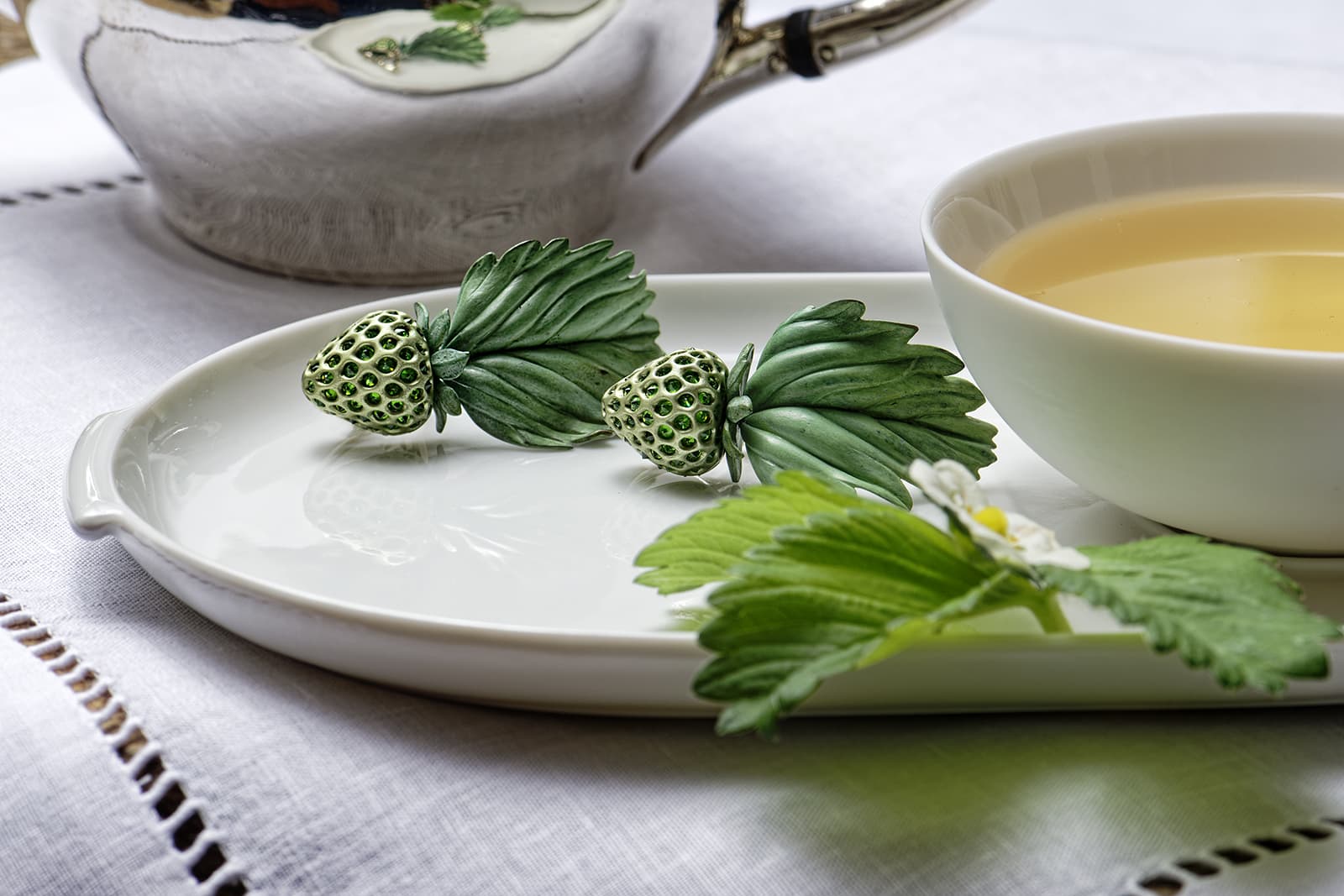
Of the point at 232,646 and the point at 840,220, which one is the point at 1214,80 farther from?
the point at 232,646

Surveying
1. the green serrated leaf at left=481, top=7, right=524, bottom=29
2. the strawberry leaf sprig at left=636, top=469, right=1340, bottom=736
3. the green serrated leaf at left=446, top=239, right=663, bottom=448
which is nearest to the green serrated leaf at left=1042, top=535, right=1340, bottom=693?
the strawberry leaf sprig at left=636, top=469, right=1340, bottom=736

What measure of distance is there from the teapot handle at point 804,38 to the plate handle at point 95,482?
1.24 ft

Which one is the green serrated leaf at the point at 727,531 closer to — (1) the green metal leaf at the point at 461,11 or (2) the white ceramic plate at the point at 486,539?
(2) the white ceramic plate at the point at 486,539

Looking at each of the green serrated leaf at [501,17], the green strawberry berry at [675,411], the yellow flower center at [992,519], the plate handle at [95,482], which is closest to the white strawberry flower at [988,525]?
the yellow flower center at [992,519]

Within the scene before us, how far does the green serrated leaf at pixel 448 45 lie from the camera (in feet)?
2.04

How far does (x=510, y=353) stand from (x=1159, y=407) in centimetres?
23

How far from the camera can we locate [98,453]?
45 cm

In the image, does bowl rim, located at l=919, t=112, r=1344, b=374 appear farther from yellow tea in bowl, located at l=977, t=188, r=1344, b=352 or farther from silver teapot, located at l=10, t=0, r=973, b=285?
silver teapot, located at l=10, t=0, r=973, b=285

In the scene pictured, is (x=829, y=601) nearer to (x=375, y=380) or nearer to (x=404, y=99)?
(x=375, y=380)

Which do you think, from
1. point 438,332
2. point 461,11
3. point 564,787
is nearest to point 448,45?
point 461,11

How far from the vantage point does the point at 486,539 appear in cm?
44

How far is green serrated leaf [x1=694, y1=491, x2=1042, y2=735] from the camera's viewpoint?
1.05 feet

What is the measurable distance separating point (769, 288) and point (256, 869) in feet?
1.08

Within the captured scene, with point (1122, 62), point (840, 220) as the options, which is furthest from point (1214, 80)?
point (840, 220)
